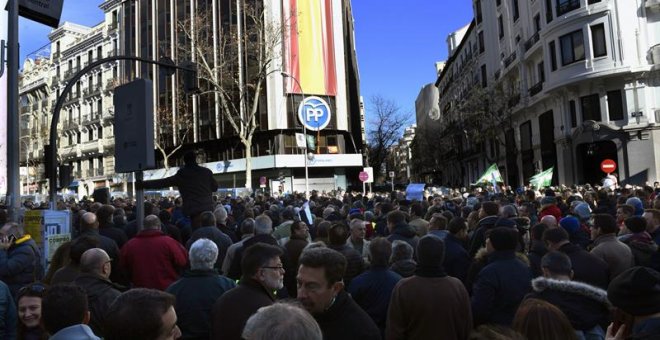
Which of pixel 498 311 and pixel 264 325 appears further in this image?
pixel 498 311

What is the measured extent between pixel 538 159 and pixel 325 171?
18724 millimetres

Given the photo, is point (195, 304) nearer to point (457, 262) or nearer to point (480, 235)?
point (457, 262)

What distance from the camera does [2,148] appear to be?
25.7m

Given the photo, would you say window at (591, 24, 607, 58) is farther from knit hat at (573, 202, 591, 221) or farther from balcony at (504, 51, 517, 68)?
knit hat at (573, 202, 591, 221)

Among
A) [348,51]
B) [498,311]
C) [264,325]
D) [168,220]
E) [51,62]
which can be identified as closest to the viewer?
[264,325]

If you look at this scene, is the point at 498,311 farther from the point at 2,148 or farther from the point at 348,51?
the point at 348,51

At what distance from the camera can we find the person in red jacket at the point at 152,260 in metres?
5.66

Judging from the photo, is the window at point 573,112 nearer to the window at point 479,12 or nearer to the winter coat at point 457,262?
the window at point 479,12

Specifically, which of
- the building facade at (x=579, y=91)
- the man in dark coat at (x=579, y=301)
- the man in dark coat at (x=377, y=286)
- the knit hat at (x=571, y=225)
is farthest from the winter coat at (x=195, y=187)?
the building facade at (x=579, y=91)

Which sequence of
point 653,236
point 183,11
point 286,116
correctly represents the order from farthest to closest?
point 183,11, point 286,116, point 653,236

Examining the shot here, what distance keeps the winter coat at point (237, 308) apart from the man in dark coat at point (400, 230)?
3361mm

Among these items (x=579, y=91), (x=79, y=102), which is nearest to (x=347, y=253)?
(x=579, y=91)

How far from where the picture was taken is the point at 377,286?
4.73m

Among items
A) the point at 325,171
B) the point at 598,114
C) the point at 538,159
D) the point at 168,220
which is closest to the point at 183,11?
the point at 325,171
